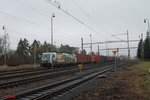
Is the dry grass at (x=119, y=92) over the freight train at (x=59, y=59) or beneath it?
beneath

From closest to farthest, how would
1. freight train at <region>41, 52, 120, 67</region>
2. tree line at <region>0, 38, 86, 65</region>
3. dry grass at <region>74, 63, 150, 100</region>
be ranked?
1. dry grass at <region>74, 63, 150, 100</region>
2. freight train at <region>41, 52, 120, 67</region>
3. tree line at <region>0, 38, 86, 65</region>

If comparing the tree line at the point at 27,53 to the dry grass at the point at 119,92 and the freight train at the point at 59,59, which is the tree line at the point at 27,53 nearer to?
the freight train at the point at 59,59

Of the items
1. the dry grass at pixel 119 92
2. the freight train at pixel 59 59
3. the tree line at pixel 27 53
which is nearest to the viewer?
the dry grass at pixel 119 92

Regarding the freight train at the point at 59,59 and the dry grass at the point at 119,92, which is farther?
the freight train at the point at 59,59

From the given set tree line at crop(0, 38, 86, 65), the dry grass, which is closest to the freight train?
tree line at crop(0, 38, 86, 65)

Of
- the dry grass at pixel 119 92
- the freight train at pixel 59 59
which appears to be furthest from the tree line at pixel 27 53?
the dry grass at pixel 119 92

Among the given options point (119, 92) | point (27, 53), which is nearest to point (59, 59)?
point (119, 92)

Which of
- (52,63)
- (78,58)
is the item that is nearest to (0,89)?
(52,63)

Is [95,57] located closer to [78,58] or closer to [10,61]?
[78,58]

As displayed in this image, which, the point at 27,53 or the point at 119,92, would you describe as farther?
the point at 27,53

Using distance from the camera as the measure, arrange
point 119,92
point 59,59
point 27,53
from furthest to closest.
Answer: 1. point 27,53
2. point 59,59
3. point 119,92

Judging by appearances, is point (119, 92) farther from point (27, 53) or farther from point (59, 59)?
point (27, 53)

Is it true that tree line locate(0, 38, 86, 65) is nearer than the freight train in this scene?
No

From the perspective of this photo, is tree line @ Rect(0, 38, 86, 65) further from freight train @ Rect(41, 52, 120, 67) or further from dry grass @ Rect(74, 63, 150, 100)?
dry grass @ Rect(74, 63, 150, 100)
